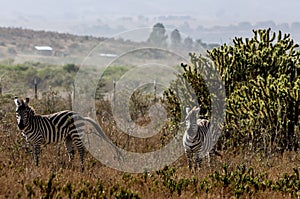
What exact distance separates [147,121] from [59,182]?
9.25 meters

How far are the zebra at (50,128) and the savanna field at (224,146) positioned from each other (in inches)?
12.8

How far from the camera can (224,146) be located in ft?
40.9

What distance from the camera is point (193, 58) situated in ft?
45.5

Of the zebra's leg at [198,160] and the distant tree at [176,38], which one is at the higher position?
the distant tree at [176,38]

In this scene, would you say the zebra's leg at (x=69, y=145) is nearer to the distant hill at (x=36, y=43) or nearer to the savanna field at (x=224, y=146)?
the savanna field at (x=224, y=146)

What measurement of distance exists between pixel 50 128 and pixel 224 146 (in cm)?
430

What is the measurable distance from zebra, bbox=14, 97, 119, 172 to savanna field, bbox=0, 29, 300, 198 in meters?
0.33

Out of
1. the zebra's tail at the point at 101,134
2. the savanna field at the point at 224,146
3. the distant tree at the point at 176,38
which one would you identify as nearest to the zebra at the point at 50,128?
the zebra's tail at the point at 101,134

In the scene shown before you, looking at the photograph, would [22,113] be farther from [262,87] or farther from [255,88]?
[262,87]

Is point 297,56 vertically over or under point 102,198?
over

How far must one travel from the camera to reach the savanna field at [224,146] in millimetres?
7797

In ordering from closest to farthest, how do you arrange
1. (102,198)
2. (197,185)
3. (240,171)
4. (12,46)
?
(102,198), (197,185), (240,171), (12,46)

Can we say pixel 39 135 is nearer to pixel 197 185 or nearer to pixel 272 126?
pixel 197 185

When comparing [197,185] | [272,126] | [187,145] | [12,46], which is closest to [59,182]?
[197,185]
